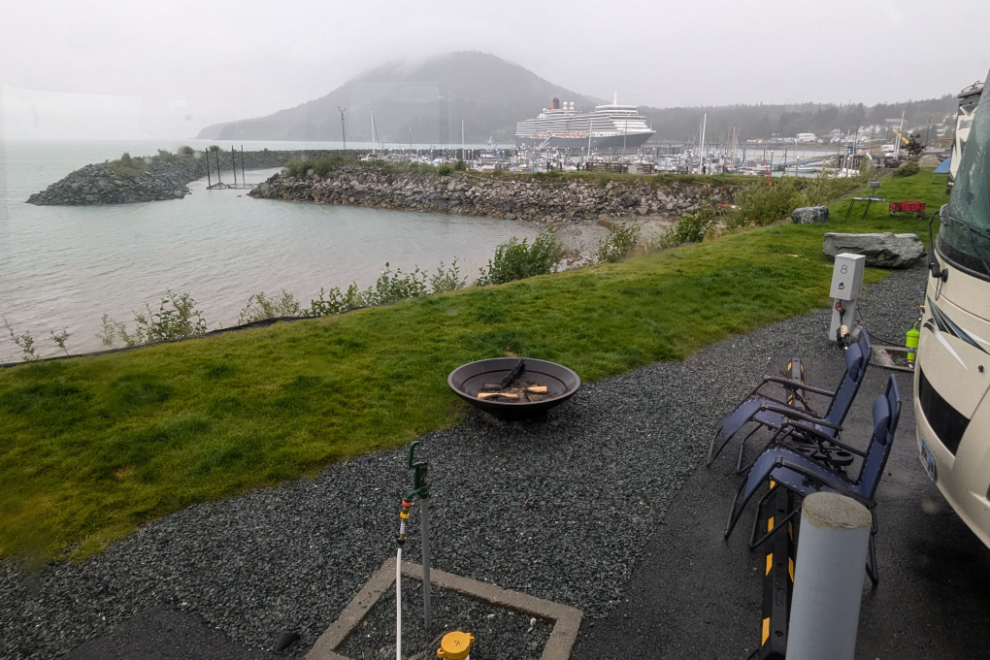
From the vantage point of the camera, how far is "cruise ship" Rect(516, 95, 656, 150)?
77.2 m

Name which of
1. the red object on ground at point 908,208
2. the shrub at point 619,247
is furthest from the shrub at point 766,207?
the shrub at point 619,247

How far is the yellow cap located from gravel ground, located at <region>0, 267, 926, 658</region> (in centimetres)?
40

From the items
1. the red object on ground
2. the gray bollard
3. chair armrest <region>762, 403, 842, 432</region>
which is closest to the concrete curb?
the gray bollard

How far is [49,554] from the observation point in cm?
338

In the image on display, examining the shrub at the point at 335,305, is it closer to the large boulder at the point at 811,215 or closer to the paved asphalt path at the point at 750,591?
the paved asphalt path at the point at 750,591

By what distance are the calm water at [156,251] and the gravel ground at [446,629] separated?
196 inches

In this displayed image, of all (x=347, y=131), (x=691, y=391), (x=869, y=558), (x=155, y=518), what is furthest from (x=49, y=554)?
(x=347, y=131)

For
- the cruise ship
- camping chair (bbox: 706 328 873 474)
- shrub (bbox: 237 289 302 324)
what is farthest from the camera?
the cruise ship

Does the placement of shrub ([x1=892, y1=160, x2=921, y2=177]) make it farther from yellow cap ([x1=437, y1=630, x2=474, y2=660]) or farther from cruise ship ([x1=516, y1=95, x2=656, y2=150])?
cruise ship ([x1=516, y1=95, x2=656, y2=150])

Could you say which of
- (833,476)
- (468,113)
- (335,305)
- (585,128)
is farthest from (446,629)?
(585,128)

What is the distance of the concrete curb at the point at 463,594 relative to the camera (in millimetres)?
2623

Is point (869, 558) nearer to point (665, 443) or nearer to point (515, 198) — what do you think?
point (665, 443)

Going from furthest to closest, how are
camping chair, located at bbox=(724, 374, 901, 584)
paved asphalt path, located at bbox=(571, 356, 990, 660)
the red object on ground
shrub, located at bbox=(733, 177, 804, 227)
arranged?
shrub, located at bbox=(733, 177, 804, 227) < the red object on ground < camping chair, located at bbox=(724, 374, 901, 584) < paved asphalt path, located at bbox=(571, 356, 990, 660)

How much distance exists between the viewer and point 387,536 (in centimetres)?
348
